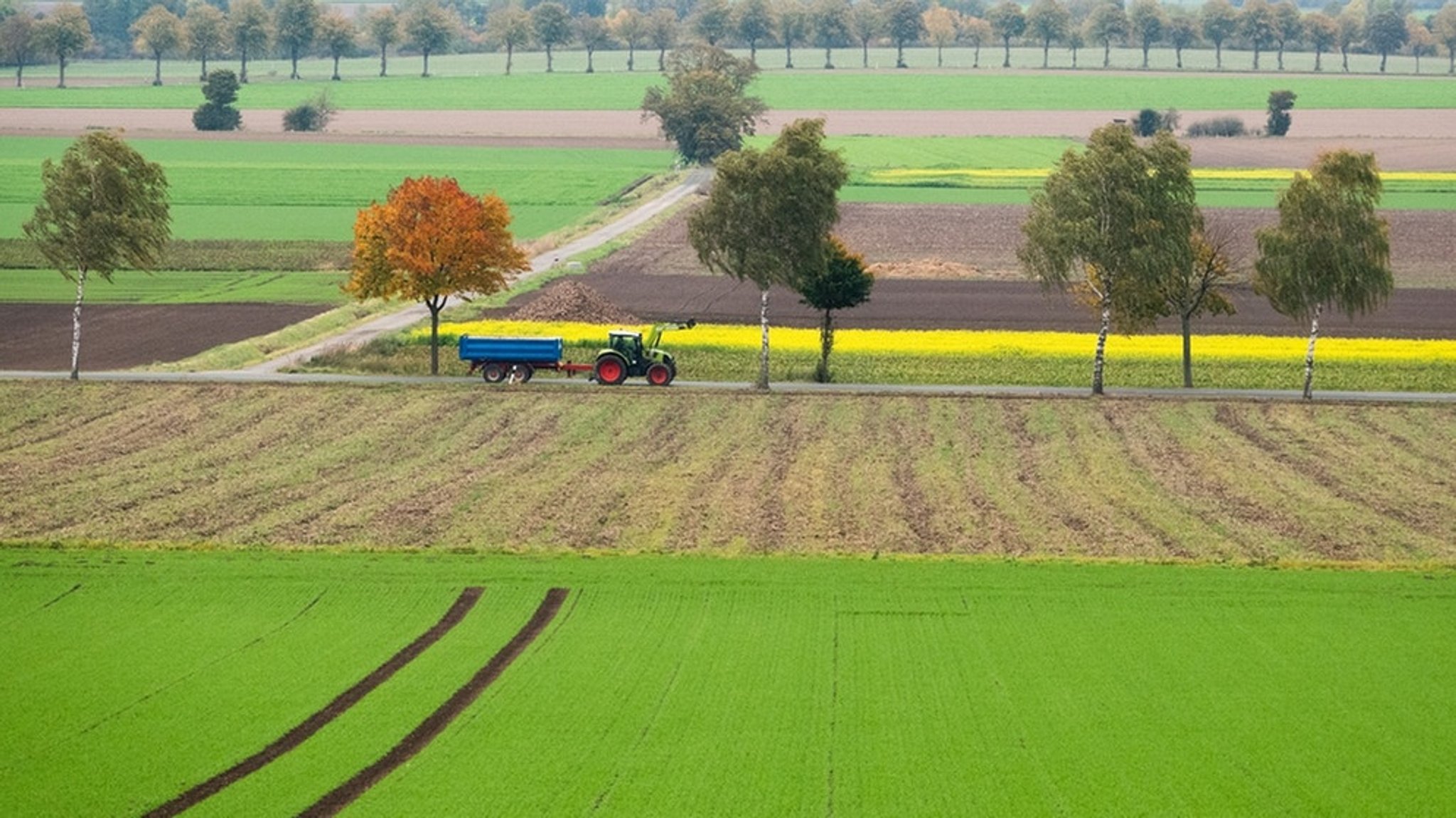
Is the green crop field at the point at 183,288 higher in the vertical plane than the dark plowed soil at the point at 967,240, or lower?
lower

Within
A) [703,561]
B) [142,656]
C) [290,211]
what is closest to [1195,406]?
[703,561]

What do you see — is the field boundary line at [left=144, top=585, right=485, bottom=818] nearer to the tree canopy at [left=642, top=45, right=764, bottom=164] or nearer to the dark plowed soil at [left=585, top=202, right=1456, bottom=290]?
the dark plowed soil at [left=585, top=202, right=1456, bottom=290]

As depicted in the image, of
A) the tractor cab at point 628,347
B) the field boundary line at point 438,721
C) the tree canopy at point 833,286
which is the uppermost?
the tree canopy at point 833,286

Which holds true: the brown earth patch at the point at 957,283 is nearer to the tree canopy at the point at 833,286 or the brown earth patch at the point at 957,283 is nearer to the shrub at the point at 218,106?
the tree canopy at the point at 833,286

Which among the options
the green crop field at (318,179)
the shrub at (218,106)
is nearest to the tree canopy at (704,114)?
the green crop field at (318,179)

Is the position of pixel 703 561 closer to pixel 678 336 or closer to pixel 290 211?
pixel 678 336

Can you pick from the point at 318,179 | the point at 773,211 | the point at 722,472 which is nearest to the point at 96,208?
the point at 773,211

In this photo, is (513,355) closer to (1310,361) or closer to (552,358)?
(552,358)
